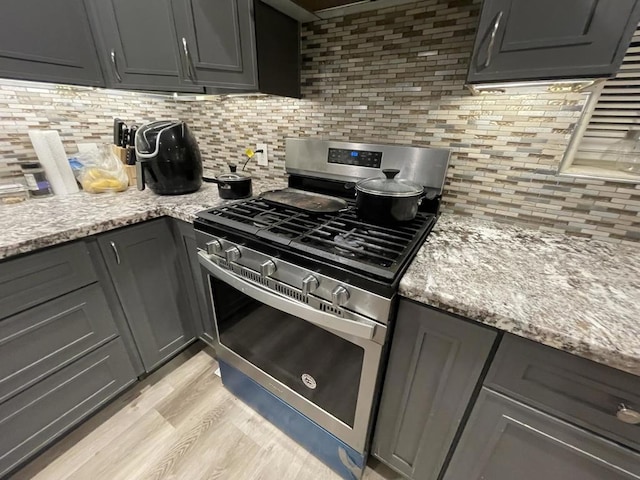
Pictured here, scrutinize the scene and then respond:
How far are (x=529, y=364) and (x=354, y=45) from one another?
4.39ft

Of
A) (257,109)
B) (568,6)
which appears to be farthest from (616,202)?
(257,109)

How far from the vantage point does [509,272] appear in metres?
0.74

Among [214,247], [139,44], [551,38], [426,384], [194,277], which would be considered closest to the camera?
[551,38]

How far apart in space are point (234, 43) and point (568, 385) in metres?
1.55

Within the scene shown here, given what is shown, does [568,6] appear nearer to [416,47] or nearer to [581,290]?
[416,47]

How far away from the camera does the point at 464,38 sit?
969 mm

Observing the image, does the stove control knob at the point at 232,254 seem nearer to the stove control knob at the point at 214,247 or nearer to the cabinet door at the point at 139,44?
the stove control knob at the point at 214,247

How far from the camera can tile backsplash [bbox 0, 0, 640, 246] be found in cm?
94

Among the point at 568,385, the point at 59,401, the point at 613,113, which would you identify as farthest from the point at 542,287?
the point at 59,401

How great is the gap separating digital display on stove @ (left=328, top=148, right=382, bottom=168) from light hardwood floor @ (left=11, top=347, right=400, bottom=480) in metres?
1.34

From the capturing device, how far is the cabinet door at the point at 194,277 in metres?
1.22

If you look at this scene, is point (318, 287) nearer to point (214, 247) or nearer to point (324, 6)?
point (214, 247)

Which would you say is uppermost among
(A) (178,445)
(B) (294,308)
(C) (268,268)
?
(C) (268,268)

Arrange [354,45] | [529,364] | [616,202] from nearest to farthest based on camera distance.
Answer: [529,364], [616,202], [354,45]
